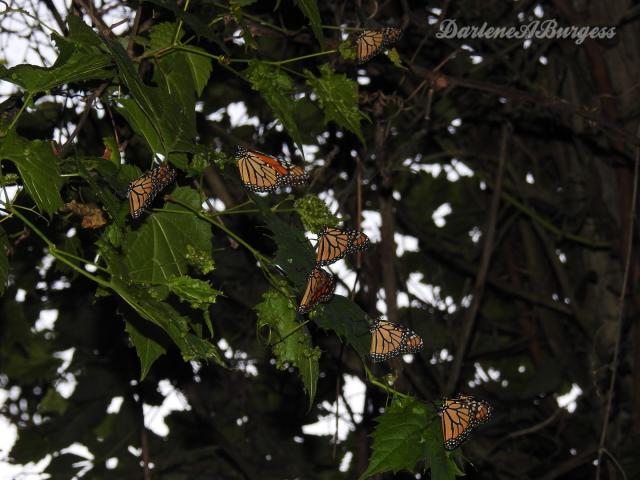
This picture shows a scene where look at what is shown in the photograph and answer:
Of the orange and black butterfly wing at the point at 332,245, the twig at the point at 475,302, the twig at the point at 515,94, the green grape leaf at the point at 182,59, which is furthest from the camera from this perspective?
the twig at the point at 475,302

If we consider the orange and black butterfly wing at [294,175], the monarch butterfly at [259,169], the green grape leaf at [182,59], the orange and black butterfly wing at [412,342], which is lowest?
the orange and black butterfly wing at [412,342]

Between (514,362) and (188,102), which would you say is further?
(514,362)

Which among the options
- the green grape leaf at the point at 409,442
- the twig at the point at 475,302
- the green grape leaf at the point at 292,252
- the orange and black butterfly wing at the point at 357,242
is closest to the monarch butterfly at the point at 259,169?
the green grape leaf at the point at 292,252

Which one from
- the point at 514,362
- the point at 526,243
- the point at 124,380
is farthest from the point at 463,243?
the point at 124,380

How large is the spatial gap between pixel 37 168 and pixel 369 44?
107 centimetres

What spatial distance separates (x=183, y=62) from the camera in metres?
2.13

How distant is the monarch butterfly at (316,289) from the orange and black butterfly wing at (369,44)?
0.76 meters

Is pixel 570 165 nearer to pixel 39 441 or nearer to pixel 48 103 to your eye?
pixel 48 103

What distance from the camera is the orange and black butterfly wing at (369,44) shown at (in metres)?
2.32

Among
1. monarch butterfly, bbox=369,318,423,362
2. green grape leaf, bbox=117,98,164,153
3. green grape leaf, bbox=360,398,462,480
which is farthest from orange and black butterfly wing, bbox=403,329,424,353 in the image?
green grape leaf, bbox=117,98,164,153

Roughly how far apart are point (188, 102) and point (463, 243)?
10.3ft

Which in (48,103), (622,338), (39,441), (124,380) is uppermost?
(48,103)

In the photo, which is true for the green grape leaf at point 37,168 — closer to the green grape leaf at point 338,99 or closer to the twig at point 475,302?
the green grape leaf at point 338,99

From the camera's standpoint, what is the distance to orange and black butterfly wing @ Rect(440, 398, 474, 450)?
179 cm
